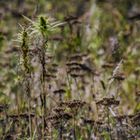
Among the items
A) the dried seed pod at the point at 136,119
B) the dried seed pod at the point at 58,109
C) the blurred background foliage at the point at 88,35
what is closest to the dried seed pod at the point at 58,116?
the dried seed pod at the point at 58,109

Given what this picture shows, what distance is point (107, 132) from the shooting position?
12.7 feet

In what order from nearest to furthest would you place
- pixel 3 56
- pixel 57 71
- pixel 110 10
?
pixel 57 71 < pixel 3 56 < pixel 110 10

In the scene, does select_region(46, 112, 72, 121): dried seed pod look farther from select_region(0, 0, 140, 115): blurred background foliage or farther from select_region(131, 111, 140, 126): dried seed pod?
select_region(0, 0, 140, 115): blurred background foliage

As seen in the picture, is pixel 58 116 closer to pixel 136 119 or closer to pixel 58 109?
pixel 58 109

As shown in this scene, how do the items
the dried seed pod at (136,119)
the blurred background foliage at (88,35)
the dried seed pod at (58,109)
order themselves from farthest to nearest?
the blurred background foliage at (88,35), the dried seed pod at (136,119), the dried seed pod at (58,109)

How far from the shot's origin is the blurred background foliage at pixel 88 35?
5.25 m

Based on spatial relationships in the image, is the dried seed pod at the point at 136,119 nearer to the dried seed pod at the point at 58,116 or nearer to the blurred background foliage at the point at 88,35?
the dried seed pod at the point at 58,116

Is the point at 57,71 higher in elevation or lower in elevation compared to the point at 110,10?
lower

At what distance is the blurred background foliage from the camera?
525 centimetres

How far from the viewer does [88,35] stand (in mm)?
6766

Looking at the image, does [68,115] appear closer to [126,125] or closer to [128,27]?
[126,125]

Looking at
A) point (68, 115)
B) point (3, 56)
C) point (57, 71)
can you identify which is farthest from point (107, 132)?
point (3, 56)

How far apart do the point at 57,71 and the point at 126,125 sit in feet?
3.94

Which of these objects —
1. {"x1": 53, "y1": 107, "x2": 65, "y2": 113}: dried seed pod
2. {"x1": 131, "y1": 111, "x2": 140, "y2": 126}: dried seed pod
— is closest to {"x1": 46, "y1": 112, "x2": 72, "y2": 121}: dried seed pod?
{"x1": 53, "y1": 107, "x2": 65, "y2": 113}: dried seed pod
